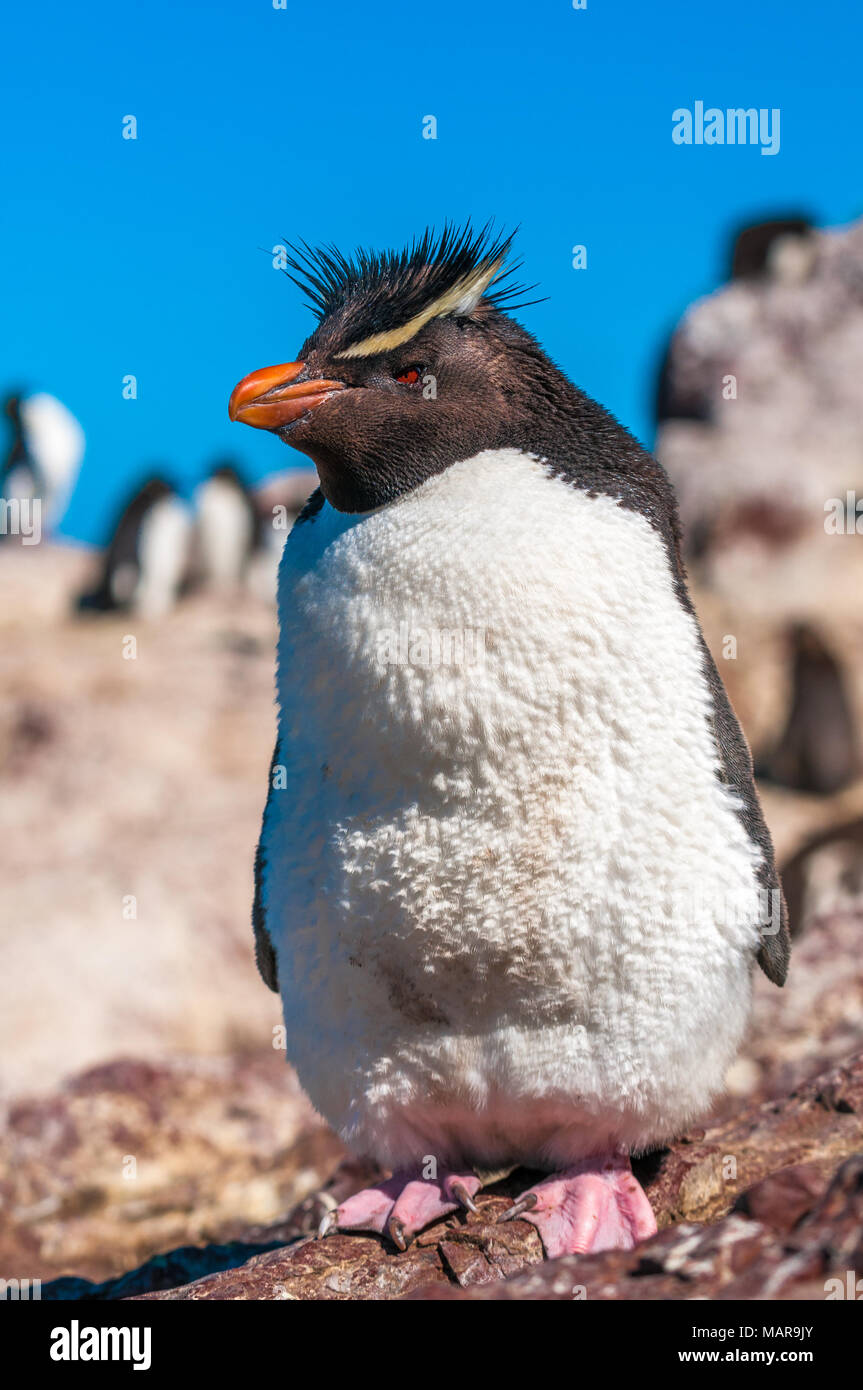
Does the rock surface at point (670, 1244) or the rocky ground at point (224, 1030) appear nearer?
the rock surface at point (670, 1244)

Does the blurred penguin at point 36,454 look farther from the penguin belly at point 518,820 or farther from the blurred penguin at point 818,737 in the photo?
the penguin belly at point 518,820

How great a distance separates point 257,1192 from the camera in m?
5.61

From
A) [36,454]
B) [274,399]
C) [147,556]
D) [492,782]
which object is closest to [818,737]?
[492,782]

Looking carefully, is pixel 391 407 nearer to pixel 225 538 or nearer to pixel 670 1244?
pixel 670 1244

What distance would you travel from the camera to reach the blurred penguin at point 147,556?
21.2m

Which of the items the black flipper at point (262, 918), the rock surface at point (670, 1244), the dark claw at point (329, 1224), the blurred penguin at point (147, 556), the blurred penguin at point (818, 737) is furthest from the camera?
the blurred penguin at point (147, 556)

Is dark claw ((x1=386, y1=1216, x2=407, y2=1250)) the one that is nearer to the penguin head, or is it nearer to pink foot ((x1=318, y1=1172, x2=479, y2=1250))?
pink foot ((x1=318, y1=1172, x2=479, y2=1250))

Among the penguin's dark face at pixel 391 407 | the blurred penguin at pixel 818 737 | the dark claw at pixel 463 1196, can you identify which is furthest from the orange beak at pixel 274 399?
the blurred penguin at pixel 818 737

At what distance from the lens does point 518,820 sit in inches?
118

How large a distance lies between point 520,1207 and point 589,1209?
17cm

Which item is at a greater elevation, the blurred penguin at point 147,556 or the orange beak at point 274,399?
the blurred penguin at point 147,556

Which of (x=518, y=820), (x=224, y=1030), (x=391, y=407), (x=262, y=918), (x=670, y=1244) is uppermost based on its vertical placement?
(x=391, y=407)

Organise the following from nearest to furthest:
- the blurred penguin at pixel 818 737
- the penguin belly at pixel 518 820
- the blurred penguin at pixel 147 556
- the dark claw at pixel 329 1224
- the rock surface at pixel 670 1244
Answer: the rock surface at pixel 670 1244 < the penguin belly at pixel 518 820 < the dark claw at pixel 329 1224 < the blurred penguin at pixel 818 737 < the blurred penguin at pixel 147 556

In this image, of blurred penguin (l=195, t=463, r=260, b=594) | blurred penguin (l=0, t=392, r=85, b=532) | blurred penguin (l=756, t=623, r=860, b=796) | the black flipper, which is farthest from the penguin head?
blurred penguin (l=0, t=392, r=85, b=532)
